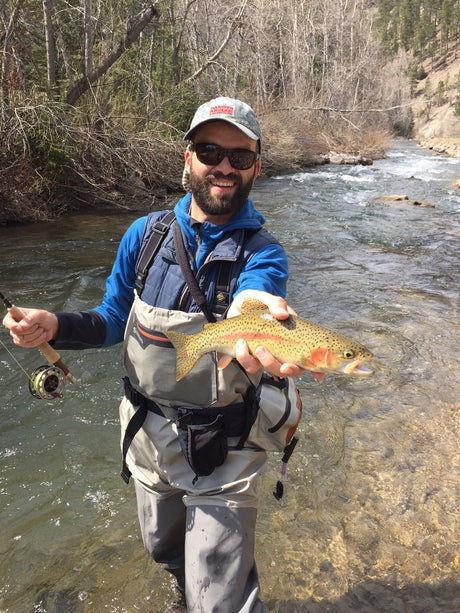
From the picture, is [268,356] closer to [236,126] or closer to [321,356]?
[321,356]

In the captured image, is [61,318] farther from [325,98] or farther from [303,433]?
[325,98]

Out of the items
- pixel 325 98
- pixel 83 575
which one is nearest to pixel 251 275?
pixel 83 575

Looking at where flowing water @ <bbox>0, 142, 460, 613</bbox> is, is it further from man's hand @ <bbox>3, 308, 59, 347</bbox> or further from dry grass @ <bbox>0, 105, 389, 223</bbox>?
dry grass @ <bbox>0, 105, 389, 223</bbox>

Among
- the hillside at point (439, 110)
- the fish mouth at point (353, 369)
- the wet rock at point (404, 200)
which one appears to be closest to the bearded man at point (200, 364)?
the fish mouth at point (353, 369)

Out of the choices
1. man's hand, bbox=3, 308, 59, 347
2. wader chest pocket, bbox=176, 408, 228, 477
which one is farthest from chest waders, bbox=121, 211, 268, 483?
man's hand, bbox=3, 308, 59, 347

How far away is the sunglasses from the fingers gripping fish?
0.89 metres

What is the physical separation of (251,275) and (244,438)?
0.80 metres

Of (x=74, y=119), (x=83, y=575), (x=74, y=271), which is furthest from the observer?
Answer: (x=74, y=119)

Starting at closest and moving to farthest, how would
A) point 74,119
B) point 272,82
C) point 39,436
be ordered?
point 39,436
point 74,119
point 272,82

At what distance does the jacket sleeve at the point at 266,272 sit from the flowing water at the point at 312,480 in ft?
6.47

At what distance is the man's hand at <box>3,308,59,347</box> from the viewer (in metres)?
2.25

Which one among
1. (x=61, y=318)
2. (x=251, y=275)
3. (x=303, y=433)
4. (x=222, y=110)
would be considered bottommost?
(x=303, y=433)

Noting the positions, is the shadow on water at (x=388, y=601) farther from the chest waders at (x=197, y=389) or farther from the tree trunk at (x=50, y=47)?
the tree trunk at (x=50, y=47)

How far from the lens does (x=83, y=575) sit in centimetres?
299
